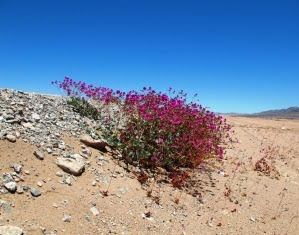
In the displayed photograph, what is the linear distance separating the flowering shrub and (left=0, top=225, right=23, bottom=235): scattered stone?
409 centimetres

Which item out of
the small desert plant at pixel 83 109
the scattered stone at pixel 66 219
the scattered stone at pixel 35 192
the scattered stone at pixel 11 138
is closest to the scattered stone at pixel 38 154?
the scattered stone at pixel 11 138

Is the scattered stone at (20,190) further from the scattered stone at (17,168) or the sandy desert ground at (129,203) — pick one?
the scattered stone at (17,168)

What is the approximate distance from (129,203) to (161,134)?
131 inches

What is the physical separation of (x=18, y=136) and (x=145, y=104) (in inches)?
161

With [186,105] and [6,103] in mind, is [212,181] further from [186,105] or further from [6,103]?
[6,103]

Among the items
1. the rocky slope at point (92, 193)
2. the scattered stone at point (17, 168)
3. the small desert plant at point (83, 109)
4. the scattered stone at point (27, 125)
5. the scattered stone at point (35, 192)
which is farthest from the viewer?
the small desert plant at point (83, 109)

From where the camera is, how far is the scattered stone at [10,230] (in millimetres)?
4736

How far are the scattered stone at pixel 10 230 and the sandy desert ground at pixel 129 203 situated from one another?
0.17m

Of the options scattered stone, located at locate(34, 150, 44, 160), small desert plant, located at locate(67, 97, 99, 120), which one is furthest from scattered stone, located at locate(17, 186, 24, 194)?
small desert plant, located at locate(67, 97, 99, 120)

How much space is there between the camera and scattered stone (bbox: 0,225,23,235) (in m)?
4.74

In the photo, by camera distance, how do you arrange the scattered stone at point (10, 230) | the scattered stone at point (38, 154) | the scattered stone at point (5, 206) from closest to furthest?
the scattered stone at point (10, 230), the scattered stone at point (5, 206), the scattered stone at point (38, 154)

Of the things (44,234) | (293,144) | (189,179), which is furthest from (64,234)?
(293,144)

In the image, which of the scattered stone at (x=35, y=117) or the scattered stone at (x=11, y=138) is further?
the scattered stone at (x=35, y=117)

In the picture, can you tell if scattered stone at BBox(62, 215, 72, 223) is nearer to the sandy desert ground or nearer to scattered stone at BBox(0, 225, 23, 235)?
the sandy desert ground
